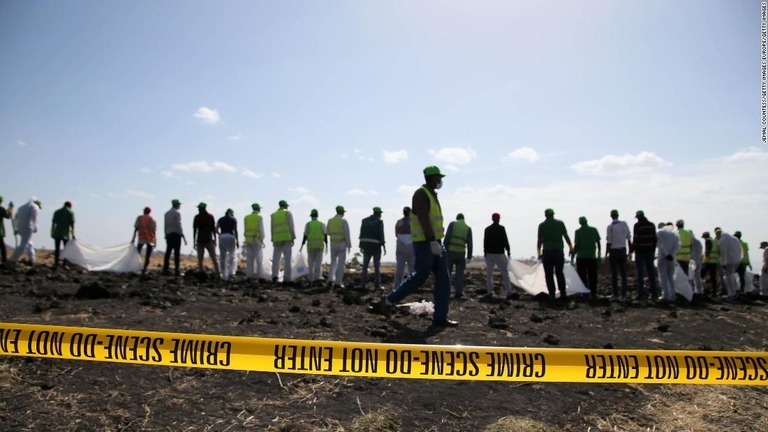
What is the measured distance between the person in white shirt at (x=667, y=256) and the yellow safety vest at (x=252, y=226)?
8755 millimetres

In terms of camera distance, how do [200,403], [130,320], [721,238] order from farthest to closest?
[721,238], [130,320], [200,403]

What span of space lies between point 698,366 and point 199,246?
10.9m

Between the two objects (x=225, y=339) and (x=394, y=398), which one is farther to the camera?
(x=394, y=398)

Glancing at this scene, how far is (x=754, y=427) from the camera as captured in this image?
4121mm

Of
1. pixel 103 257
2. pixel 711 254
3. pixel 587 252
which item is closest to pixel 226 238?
pixel 103 257

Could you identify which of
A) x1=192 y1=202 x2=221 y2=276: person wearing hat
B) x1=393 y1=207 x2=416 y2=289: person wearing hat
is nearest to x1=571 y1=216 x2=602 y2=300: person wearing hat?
x1=393 y1=207 x2=416 y2=289: person wearing hat

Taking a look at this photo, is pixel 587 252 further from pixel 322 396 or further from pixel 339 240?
pixel 322 396

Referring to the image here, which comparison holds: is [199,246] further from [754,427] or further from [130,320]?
[754,427]

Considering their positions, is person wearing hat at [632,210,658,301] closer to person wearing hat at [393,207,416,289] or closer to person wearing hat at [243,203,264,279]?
person wearing hat at [393,207,416,289]

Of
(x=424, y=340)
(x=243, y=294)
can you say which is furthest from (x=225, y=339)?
(x=243, y=294)

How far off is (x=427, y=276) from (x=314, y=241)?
649 centimetres

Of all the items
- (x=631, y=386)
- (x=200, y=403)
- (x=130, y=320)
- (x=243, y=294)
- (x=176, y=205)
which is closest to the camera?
(x=200, y=403)

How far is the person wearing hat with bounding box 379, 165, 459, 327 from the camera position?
246 inches

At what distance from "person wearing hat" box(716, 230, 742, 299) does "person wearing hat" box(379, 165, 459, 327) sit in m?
10.2
